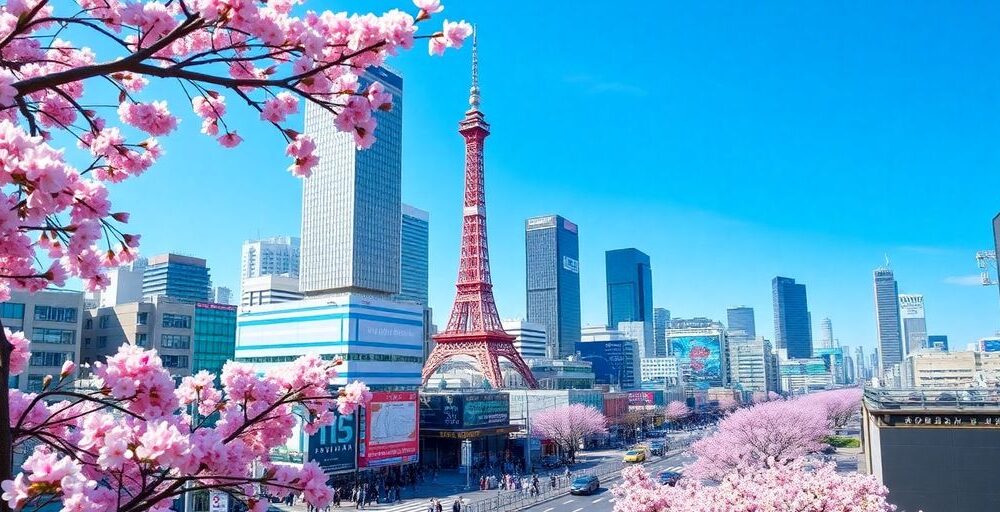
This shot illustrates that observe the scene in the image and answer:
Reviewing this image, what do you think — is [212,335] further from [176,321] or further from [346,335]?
[346,335]

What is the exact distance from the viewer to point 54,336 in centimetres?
5459

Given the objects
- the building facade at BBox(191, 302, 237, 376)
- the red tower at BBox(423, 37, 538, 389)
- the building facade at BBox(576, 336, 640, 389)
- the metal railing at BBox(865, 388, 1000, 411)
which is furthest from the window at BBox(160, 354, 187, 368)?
the building facade at BBox(576, 336, 640, 389)

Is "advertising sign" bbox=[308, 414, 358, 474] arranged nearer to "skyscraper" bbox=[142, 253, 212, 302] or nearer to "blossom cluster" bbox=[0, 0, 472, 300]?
"blossom cluster" bbox=[0, 0, 472, 300]

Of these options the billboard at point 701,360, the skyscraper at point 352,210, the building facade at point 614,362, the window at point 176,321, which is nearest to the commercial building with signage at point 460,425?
the window at point 176,321

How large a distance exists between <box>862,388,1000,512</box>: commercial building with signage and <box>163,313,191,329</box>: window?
6338 centimetres

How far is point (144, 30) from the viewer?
14.8 ft

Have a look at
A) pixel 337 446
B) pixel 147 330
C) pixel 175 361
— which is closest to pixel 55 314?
pixel 147 330

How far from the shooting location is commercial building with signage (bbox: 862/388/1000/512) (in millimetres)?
15930

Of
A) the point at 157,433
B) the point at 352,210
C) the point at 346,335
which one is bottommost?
the point at 157,433

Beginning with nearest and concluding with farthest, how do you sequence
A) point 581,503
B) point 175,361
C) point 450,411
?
point 581,503 → point 450,411 → point 175,361

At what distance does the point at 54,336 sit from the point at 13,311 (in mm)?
3607

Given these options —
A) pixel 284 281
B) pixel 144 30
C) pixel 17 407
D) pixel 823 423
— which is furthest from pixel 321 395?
pixel 284 281

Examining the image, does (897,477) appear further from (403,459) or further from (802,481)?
(403,459)

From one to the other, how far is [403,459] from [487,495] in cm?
622
